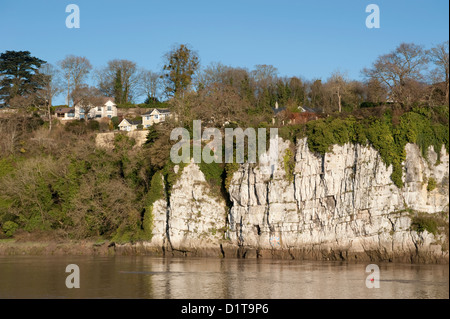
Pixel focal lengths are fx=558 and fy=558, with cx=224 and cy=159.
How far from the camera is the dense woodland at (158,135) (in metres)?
41.4

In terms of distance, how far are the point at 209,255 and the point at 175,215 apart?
168 inches

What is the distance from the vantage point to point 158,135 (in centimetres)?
5147

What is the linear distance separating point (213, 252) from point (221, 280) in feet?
42.3

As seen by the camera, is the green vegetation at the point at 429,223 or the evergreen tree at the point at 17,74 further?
the evergreen tree at the point at 17,74

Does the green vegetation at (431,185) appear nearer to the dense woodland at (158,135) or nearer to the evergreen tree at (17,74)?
the dense woodland at (158,135)

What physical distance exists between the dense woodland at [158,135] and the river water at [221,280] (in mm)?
8094

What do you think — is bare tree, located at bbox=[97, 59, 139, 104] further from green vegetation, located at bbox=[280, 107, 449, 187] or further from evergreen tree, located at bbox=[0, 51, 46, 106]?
green vegetation, located at bbox=[280, 107, 449, 187]

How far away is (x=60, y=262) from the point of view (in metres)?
40.7

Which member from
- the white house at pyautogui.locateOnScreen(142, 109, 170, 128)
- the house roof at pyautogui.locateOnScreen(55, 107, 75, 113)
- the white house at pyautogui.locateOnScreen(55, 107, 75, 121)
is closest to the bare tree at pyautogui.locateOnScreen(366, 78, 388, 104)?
the white house at pyautogui.locateOnScreen(142, 109, 170, 128)

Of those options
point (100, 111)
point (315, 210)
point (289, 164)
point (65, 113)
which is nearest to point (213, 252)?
point (315, 210)

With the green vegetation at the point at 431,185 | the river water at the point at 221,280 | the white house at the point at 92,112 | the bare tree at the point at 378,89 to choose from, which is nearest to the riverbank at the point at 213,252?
the river water at the point at 221,280

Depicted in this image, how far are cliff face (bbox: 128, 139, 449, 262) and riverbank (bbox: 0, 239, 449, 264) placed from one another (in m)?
0.07
